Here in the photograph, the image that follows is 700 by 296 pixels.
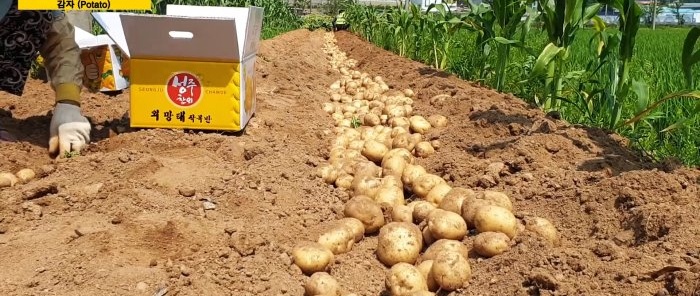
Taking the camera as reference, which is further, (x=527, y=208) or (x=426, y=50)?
(x=426, y=50)

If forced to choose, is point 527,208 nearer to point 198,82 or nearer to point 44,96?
point 198,82

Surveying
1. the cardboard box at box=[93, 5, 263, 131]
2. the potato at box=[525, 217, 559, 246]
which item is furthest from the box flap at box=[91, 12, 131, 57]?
the potato at box=[525, 217, 559, 246]

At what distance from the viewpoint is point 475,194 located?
236 centimetres

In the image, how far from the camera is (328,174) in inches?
119

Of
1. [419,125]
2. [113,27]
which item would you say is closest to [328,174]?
[419,125]

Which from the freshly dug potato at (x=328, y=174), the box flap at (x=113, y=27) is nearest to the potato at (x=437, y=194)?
the freshly dug potato at (x=328, y=174)

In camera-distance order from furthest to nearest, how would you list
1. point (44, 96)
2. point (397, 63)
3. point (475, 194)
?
point (397, 63) < point (44, 96) < point (475, 194)

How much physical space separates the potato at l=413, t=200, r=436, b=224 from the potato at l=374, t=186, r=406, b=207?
16 centimetres

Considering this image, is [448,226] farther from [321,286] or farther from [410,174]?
[410,174]

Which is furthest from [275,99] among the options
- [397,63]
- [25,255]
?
[25,255]

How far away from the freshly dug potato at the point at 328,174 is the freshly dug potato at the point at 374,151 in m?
0.33

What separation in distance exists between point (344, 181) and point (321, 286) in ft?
3.47

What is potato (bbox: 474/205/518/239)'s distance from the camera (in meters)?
2.08

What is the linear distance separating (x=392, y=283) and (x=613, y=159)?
1181 mm
